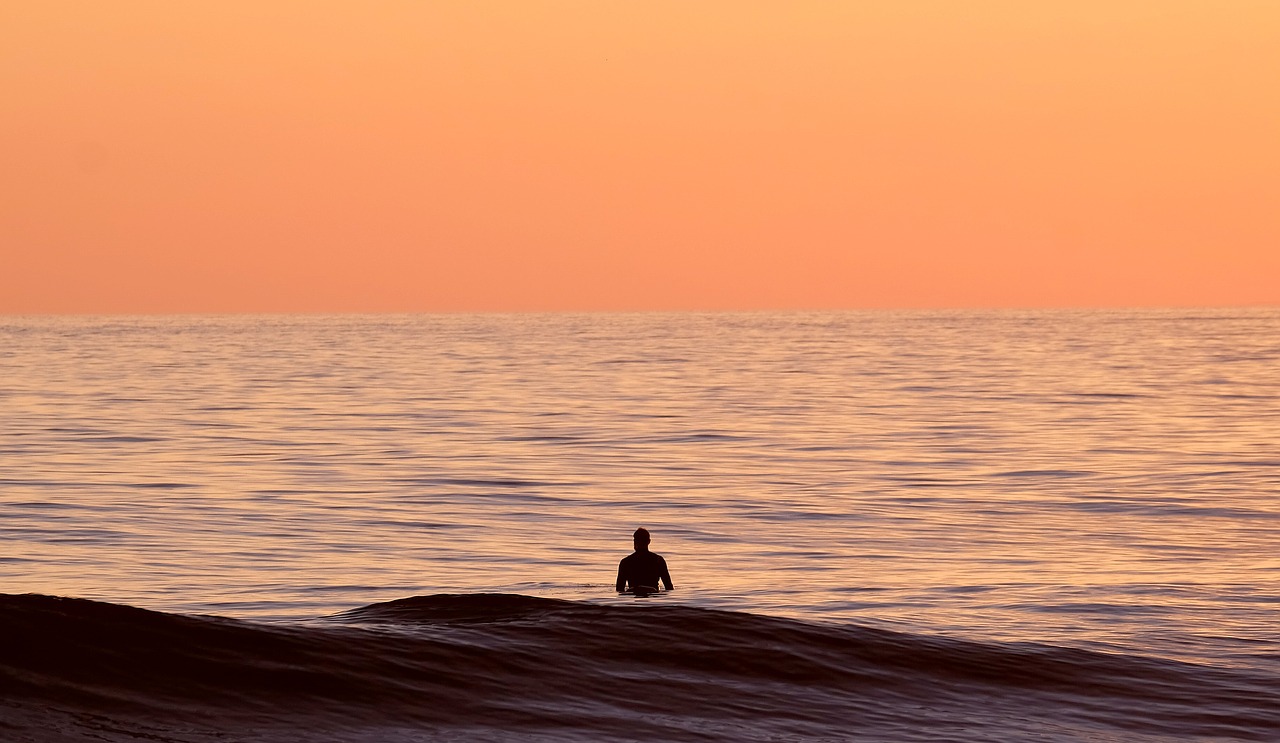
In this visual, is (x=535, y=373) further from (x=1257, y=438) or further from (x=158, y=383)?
(x=1257, y=438)

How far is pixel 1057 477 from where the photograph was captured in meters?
35.2

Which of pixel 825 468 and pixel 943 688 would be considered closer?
pixel 943 688

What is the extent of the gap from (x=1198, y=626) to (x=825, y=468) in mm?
20004

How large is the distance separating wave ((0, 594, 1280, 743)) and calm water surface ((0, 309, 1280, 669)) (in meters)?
2.21

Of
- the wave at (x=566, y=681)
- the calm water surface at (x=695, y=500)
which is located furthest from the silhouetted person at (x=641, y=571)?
the wave at (x=566, y=681)

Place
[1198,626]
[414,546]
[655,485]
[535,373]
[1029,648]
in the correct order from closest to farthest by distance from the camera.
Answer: [1029,648] < [1198,626] < [414,546] < [655,485] < [535,373]

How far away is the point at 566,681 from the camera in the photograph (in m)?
12.4

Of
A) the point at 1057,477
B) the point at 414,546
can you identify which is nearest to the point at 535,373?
the point at 1057,477

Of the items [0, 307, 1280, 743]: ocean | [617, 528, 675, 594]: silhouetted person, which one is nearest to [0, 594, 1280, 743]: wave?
[0, 307, 1280, 743]: ocean

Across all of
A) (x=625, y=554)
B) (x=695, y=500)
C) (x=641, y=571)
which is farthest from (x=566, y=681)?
(x=695, y=500)

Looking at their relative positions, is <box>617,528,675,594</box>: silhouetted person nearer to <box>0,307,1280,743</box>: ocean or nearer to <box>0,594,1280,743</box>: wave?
<box>0,307,1280,743</box>: ocean

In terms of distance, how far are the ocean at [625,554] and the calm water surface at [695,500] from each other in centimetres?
13

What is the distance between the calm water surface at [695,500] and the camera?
19438mm

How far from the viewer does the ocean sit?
460 inches
